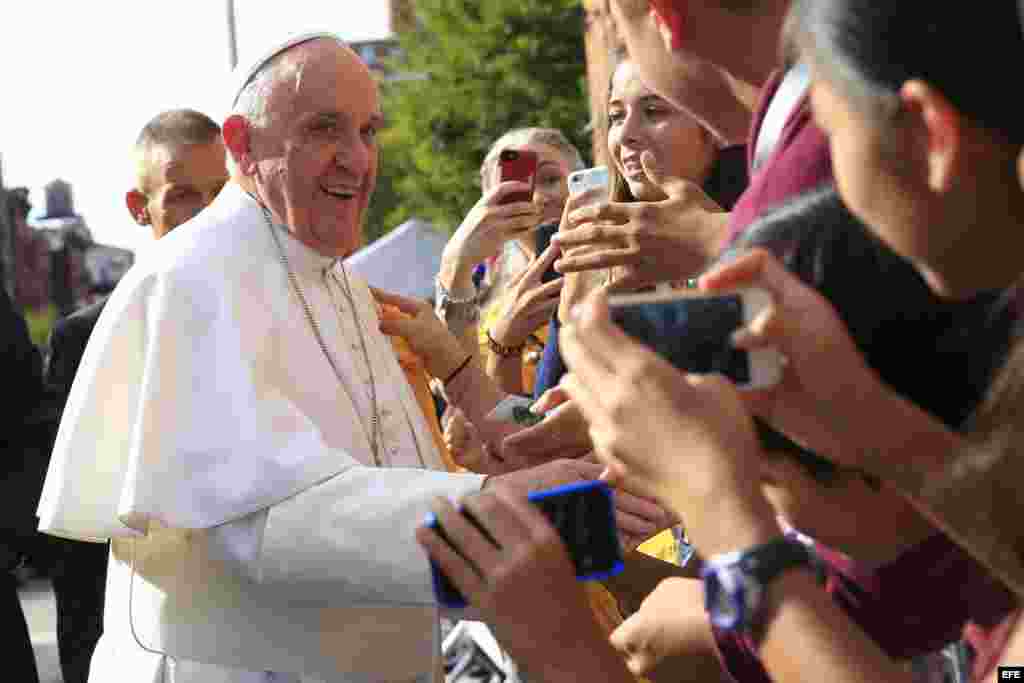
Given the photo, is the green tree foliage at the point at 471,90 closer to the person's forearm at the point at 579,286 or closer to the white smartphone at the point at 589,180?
the white smartphone at the point at 589,180

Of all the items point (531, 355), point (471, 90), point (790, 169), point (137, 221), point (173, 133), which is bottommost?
point (471, 90)

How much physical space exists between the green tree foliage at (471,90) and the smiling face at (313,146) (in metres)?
26.7

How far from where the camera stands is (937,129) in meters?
1.50

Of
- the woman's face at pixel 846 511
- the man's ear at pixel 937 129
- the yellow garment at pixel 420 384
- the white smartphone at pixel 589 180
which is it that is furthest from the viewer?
the white smartphone at pixel 589 180

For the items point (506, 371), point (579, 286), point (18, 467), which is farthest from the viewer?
point (506, 371)

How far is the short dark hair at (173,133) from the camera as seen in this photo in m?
5.86

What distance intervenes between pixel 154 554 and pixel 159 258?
2.14ft

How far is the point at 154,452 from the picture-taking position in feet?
10.6

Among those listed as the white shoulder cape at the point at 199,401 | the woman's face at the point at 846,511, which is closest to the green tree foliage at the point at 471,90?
the white shoulder cape at the point at 199,401

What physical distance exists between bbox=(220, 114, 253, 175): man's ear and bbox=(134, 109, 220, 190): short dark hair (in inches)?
81.5

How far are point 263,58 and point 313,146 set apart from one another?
11.0 inches

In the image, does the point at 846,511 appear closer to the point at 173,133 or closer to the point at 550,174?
the point at 173,133

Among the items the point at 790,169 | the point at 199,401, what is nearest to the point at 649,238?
the point at 790,169

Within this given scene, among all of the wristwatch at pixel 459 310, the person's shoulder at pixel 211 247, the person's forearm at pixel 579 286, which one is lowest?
the wristwatch at pixel 459 310
